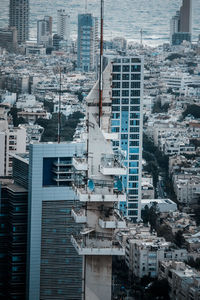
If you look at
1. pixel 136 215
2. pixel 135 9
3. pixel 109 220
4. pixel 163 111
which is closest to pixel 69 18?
pixel 135 9

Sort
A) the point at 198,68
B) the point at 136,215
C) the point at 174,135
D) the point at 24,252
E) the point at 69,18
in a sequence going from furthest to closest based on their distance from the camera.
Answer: the point at 69,18
the point at 198,68
the point at 174,135
the point at 136,215
the point at 24,252

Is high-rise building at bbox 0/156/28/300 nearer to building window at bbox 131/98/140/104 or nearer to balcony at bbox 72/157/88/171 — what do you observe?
balcony at bbox 72/157/88/171

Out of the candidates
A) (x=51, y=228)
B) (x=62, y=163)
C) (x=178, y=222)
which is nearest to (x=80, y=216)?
(x=62, y=163)

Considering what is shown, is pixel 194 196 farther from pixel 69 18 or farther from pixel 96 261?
pixel 69 18

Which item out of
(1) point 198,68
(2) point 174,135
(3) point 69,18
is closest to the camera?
(2) point 174,135

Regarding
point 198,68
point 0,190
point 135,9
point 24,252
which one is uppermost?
point 135,9

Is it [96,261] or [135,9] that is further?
[135,9]
